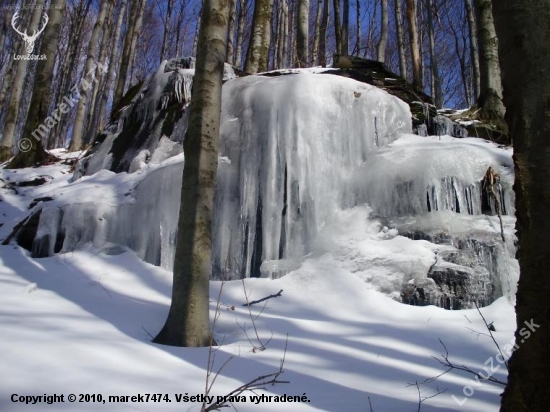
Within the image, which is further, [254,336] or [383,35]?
[383,35]

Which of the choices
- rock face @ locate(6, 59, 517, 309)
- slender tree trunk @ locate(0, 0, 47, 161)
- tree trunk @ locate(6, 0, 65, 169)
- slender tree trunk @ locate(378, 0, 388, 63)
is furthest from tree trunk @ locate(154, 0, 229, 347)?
slender tree trunk @ locate(378, 0, 388, 63)

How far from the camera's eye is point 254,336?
2.82 meters

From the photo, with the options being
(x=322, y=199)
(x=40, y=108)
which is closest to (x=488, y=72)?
(x=322, y=199)

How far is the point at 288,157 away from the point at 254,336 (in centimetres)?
232

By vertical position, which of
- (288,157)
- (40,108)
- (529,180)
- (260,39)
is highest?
(260,39)

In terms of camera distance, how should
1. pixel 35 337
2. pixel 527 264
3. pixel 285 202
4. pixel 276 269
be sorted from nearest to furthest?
1. pixel 527 264
2. pixel 35 337
3. pixel 276 269
4. pixel 285 202

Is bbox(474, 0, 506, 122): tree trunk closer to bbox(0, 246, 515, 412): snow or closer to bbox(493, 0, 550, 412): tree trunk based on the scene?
bbox(0, 246, 515, 412): snow

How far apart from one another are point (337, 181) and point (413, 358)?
2467 millimetres

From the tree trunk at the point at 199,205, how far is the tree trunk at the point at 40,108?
570cm

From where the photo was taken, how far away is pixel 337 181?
4676mm

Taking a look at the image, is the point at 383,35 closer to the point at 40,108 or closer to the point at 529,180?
the point at 40,108

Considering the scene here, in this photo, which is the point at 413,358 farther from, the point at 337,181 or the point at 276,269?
the point at 337,181

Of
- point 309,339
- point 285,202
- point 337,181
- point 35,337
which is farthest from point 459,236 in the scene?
point 35,337

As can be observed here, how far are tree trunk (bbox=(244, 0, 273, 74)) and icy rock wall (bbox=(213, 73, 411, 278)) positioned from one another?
A: 87.3 inches
